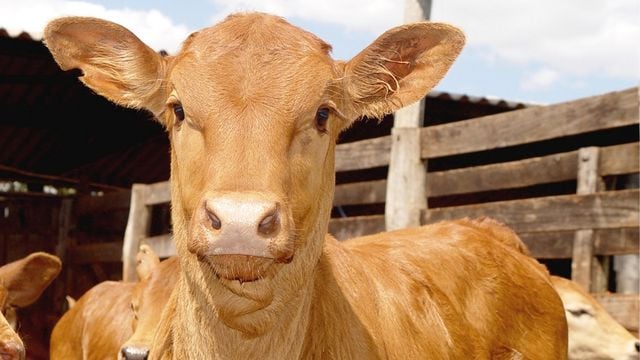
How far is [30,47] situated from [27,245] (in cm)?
448

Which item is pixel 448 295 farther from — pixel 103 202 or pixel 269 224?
pixel 103 202

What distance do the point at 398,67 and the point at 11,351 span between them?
2.19 meters

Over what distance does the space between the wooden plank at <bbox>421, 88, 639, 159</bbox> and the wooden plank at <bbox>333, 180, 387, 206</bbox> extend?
2.23 ft

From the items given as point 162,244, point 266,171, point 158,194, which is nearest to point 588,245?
point 266,171

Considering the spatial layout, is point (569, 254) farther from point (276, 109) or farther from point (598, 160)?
point (276, 109)

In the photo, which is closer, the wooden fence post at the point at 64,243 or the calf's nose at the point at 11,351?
the calf's nose at the point at 11,351

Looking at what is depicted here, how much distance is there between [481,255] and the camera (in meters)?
4.96

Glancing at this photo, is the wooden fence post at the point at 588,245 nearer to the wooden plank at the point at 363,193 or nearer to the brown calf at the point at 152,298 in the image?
the wooden plank at the point at 363,193

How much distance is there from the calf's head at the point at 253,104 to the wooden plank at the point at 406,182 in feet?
14.4

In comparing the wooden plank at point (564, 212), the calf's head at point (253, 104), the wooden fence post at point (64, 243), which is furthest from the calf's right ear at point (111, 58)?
the wooden fence post at point (64, 243)

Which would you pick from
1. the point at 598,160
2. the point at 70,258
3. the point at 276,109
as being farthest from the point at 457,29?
the point at 70,258

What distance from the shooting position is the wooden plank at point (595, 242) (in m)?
6.61

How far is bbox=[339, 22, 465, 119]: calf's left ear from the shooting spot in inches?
142

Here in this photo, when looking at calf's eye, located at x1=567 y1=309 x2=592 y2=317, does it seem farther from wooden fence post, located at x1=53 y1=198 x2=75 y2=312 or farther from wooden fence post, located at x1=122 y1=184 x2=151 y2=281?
wooden fence post, located at x1=53 y1=198 x2=75 y2=312
